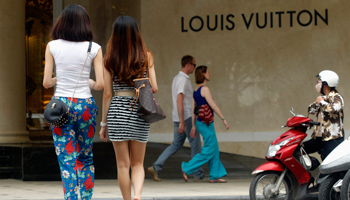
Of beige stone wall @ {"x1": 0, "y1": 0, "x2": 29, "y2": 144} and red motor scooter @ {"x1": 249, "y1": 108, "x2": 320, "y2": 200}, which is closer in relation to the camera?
red motor scooter @ {"x1": 249, "y1": 108, "x2": 320, "y2": 200}

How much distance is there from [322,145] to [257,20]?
526cm

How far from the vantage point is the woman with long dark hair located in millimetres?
4594

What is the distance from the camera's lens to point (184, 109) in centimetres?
882

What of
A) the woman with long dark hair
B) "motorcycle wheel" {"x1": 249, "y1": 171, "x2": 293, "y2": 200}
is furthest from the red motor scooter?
the woman with long dark hair

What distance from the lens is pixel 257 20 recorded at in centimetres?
1138

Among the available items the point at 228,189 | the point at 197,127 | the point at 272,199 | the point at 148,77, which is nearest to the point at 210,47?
the point at 197,127

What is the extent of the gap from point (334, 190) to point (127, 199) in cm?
222

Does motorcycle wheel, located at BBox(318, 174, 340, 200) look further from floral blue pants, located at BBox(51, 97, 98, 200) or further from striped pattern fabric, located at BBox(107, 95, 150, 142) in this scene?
floral blue pants, located at BBox(51, 97, 98, 200)

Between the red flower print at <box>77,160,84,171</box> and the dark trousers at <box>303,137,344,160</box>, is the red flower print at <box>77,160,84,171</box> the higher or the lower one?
the higher one

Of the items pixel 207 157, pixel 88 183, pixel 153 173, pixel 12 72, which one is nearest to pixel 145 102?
pixel 88 183

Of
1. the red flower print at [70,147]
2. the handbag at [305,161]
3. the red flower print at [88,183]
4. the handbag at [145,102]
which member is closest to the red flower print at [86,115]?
the red flower print at [70,147]

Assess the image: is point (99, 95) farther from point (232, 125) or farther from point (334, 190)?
point (334, 190)

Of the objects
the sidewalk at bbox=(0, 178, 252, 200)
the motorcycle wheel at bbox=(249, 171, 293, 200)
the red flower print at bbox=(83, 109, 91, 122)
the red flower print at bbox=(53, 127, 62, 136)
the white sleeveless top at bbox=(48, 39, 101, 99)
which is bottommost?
the sidewalk at bbox=(0, 178, 252, 200)

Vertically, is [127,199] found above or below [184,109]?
below
